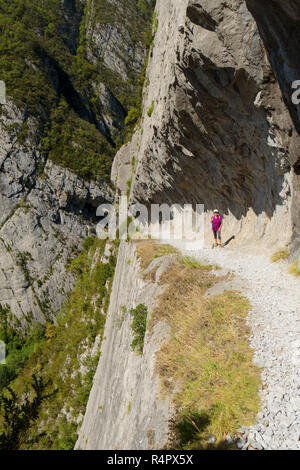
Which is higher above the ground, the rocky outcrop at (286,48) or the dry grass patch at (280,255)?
the rocky outcrop at (286,48)

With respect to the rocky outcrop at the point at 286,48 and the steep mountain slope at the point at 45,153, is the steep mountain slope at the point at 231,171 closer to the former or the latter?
the rocky outcrop at the point at 286,48

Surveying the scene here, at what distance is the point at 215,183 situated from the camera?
12.0 meters

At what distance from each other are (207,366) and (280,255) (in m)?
4.91

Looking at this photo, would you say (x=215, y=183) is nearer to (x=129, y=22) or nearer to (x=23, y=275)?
(x=23, y=275)

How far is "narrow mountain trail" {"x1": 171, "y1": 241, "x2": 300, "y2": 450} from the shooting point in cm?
246

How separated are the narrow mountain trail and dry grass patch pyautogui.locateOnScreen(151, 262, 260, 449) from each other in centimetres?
14

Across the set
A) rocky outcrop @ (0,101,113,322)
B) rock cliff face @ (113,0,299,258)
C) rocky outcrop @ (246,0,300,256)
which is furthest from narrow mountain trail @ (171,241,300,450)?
rocky outcrop @ (0,101,113,322)

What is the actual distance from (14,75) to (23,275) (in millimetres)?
38410

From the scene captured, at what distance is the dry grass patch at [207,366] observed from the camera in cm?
275

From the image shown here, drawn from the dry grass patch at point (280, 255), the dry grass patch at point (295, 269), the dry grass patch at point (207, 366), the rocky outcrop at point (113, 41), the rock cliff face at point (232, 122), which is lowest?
the dry grass patch at point (207, 366)

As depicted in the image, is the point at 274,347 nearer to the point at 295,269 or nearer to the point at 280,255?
the point at 295,269

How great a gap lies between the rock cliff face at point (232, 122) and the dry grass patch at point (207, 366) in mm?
3601

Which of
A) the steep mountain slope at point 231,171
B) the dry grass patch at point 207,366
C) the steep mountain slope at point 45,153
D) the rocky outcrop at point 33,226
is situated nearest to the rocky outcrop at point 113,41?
the steep mountain slope at point 45,153
